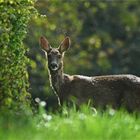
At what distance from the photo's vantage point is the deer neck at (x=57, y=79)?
14453 mm

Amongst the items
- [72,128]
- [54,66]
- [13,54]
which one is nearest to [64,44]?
[54,66]

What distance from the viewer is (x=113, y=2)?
3322cm

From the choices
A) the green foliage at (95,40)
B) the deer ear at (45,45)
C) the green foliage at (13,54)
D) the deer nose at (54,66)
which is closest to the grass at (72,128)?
the green foliage at (13,54)

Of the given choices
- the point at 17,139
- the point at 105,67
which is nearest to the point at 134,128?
the point at 17,139

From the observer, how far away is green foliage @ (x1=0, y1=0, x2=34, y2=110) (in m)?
11.2

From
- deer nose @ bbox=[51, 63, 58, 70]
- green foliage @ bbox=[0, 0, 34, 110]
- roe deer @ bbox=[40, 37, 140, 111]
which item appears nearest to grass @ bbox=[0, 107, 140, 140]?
green foliage @ bbox=[0, 0, 34, 110]

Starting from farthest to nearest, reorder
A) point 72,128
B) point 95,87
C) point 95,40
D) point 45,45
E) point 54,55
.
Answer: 1. point 95,40
2. point 45,45
3. point 54,55
4. point 95,87
5. point 72,128

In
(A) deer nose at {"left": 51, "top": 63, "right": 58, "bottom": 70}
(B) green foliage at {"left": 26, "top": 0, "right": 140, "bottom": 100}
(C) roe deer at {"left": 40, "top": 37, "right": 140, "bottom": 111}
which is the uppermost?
(A) deer nose at {"left": 51, "top": 63, "right": 58, "bottom": 70}

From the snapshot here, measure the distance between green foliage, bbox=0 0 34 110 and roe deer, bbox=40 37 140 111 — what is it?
2215mm

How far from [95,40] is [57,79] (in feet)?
A: 48.8

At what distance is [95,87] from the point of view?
14227 millimetres

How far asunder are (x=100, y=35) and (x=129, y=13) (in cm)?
201

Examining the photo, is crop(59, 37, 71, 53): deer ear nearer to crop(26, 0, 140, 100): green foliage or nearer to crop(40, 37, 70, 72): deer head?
crop(40, 37, 70, 72): deer head

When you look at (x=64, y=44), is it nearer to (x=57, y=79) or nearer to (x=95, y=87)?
(x=57, y=79)
